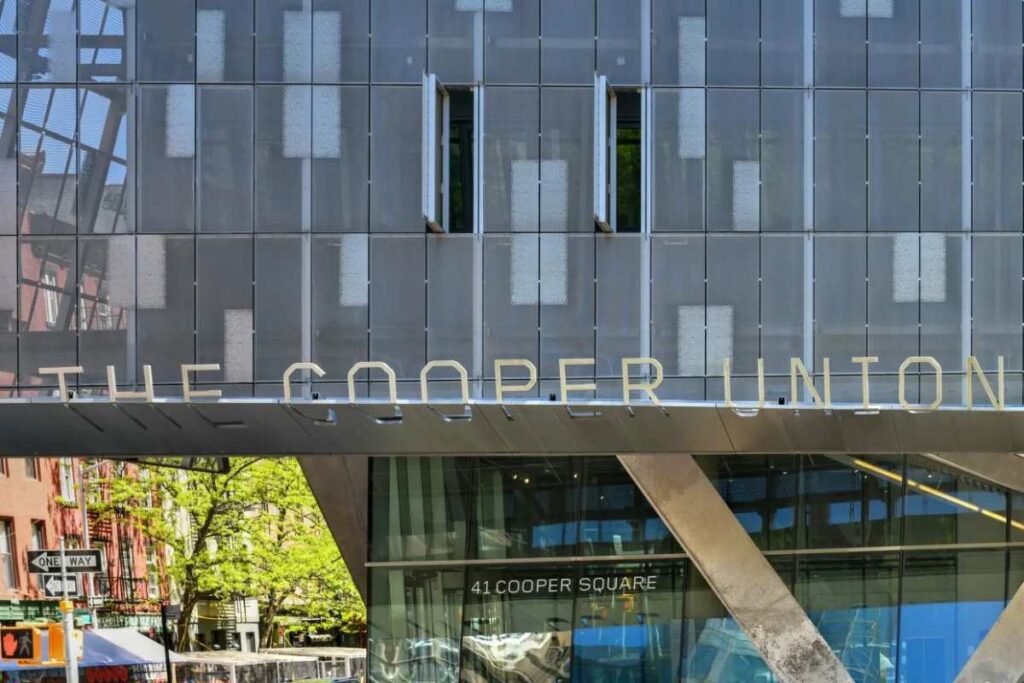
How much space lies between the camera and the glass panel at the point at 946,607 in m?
30.6

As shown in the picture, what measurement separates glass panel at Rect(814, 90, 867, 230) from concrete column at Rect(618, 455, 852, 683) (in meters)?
4.65

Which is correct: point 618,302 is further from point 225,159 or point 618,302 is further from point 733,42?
point 225,159

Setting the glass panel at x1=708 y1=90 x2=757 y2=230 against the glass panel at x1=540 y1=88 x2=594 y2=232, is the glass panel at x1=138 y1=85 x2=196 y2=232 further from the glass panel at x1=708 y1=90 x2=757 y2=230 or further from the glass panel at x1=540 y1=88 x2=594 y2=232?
the glass panel at x1=708 y1=90 x2=757 y2=230

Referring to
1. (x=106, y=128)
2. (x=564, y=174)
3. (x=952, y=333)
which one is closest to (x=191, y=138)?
(x=106, y=128)

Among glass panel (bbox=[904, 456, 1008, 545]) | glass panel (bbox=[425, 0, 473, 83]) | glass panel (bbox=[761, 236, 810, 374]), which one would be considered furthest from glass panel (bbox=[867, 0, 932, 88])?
glass panel (bbox=[904, 456, 1008, 545])

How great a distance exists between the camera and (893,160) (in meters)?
28.3

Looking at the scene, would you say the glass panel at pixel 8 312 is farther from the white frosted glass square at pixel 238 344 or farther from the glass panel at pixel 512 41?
the glass panel at pixel 512 41

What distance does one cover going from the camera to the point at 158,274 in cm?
2777

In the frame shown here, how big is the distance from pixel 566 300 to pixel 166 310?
625 centimetres

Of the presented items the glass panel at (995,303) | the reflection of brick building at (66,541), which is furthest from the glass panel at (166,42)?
the reflection of brick building at (66,541)

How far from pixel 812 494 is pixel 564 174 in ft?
23.8

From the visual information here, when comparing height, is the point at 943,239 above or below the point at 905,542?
above

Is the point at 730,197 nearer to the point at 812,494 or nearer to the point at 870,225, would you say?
the point at 870,225

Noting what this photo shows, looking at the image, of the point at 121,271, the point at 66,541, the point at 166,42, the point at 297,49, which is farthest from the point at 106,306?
the point at 66,541
